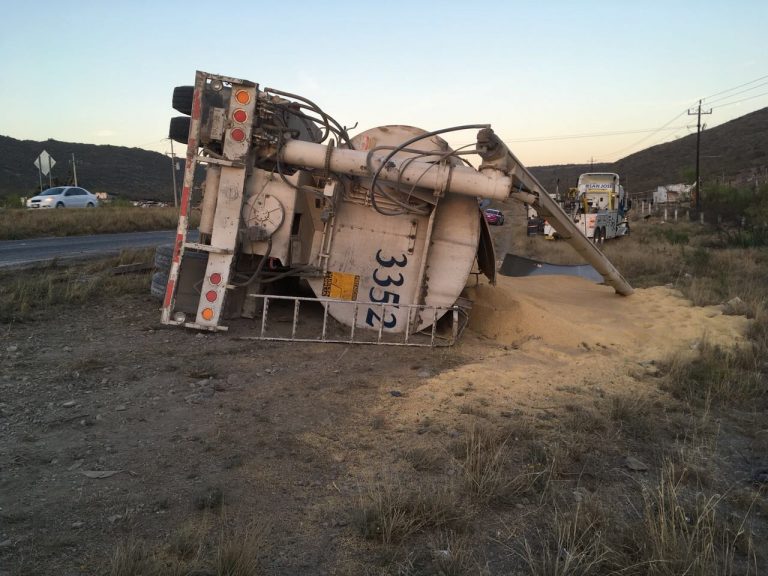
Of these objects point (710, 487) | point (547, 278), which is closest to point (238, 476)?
point (710, 487)

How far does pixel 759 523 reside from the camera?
11.5 ft

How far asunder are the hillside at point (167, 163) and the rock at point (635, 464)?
5161 centimetres

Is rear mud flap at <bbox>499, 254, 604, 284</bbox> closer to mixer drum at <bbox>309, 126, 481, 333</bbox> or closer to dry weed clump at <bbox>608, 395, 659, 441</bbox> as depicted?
mixer drum at <bbox>309, 126, 481, 333</bbox>

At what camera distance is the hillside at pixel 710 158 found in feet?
187

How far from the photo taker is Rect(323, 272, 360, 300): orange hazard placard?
7.54m

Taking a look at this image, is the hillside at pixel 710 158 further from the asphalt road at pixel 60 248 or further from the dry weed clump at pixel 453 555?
the dry weed clump at pixel 453 555

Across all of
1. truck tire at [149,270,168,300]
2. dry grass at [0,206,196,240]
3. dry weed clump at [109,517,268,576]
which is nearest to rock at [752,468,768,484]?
dry weed clump at [109,517,268,576]

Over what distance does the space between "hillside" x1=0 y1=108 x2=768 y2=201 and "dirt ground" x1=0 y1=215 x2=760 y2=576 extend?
49.4m

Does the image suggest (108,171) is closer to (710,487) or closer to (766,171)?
(766,171)

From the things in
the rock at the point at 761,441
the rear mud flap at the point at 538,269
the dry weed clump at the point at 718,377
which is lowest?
the rock at the point at 761,441

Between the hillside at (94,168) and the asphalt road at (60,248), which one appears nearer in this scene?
the asphalt road at (60,248)

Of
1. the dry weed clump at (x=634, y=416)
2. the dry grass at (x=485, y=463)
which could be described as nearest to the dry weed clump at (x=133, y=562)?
the dry grass at (x=485, y=463)

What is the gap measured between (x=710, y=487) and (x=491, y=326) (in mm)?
4524

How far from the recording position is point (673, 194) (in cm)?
5228
